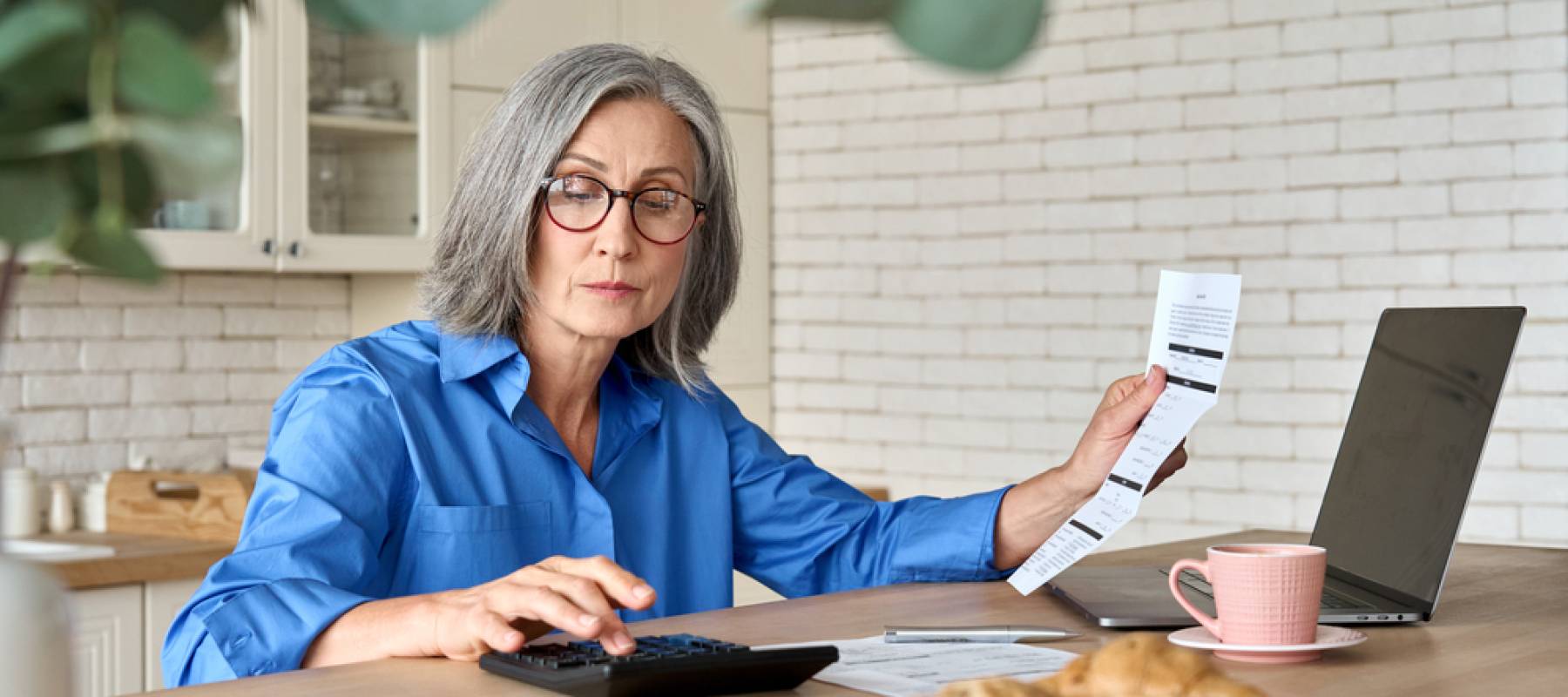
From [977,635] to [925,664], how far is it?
0.17m

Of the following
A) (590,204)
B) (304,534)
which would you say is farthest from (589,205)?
(304,534)

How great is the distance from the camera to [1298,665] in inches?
57.9

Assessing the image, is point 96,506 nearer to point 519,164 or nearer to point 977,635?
point 519,164

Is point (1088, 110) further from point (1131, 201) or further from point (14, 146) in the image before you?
point (14, 146)

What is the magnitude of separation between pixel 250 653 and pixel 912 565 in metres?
0.89

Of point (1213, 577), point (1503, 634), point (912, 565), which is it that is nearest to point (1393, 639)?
point (1503, 634)

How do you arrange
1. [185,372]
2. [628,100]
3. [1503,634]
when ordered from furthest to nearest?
[185,372] → [628,100] → [1503,634]

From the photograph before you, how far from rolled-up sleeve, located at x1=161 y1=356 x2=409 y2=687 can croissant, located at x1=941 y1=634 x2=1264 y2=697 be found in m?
0.92

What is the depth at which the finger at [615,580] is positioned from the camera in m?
1.39

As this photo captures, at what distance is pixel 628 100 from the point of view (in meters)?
2.15

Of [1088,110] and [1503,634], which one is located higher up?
[1088,110]

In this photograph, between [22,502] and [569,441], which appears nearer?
[569,441]

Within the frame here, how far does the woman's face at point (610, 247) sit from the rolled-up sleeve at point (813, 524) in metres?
0.35

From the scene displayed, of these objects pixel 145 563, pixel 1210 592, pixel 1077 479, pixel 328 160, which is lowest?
pixel 145 563
